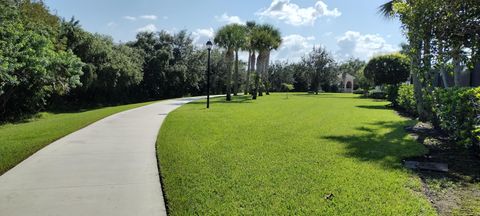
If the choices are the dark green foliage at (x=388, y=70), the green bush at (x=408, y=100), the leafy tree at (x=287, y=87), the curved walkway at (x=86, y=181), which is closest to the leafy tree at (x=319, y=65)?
the leafy tree at (x=287, y=87)

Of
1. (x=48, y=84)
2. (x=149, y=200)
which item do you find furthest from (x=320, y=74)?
(x=149, y=200)

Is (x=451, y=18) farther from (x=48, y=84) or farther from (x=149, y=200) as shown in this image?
(x=48, y=84)

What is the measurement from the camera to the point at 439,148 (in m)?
9.54

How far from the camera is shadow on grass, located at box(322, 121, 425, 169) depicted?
7996mm

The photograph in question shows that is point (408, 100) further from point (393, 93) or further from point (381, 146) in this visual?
point (381, 146)

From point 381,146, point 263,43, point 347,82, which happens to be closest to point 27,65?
point 381,146

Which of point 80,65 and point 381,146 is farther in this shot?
point 80,65

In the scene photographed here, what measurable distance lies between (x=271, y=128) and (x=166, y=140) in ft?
12.5

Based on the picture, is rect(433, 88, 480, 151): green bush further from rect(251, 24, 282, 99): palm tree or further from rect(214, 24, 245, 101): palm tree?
rect(251, 24, 282, 99): palm tree

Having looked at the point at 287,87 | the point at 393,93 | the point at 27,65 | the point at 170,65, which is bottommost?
the point at 393,93

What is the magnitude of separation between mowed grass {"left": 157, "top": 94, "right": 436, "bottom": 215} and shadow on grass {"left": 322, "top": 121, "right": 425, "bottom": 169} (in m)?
0.02

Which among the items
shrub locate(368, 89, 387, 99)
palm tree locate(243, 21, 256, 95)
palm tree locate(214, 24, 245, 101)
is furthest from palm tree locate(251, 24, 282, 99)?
shrub locate(368, 89, 387, 99)

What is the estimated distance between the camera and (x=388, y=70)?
31828mm

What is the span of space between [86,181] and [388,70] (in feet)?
96.9
